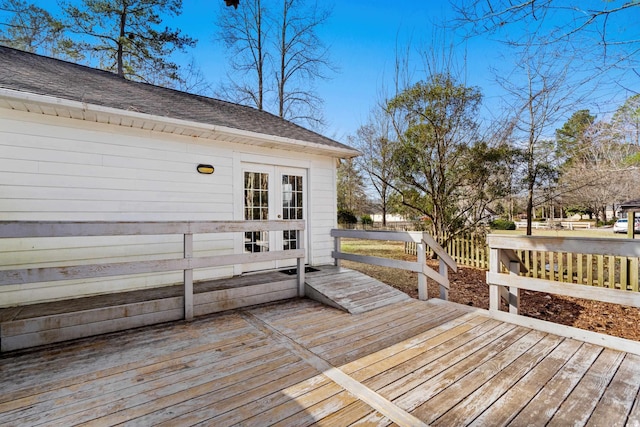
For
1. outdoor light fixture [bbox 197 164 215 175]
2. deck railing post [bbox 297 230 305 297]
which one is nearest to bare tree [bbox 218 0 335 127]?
outdoor light fixture [bbox 197 164 215 175]

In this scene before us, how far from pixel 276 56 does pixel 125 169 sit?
10985mm

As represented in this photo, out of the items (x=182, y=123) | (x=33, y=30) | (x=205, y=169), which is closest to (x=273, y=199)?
(x=205, y=169)

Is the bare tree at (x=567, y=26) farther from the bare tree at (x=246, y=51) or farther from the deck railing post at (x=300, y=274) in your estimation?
the bare tree at (x=246, y=51)

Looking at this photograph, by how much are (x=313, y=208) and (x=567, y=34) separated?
4304mm

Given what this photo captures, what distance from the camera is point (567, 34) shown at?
10.3 feet

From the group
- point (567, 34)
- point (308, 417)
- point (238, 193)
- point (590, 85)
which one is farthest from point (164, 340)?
point (590, 85)

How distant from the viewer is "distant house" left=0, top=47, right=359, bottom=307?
11.5 feet

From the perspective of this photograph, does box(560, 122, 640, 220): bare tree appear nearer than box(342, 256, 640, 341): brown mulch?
No

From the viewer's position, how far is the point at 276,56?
13039 mm

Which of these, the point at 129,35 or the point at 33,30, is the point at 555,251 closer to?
the point at 129,35

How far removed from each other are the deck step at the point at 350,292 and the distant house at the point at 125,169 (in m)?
1.25

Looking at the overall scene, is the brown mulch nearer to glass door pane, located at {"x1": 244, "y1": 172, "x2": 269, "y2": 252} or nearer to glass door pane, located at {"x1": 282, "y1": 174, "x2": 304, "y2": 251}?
glass door pane, located at {"x1": 282, "y1": 174, "x2": 304, "y2": 251}

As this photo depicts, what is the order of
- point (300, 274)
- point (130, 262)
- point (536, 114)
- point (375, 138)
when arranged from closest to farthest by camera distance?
point (130, 262) < point (300, 274) < point (536, 114) < point (375, 138)

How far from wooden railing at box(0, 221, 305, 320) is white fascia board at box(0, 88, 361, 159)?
1.49 metres
